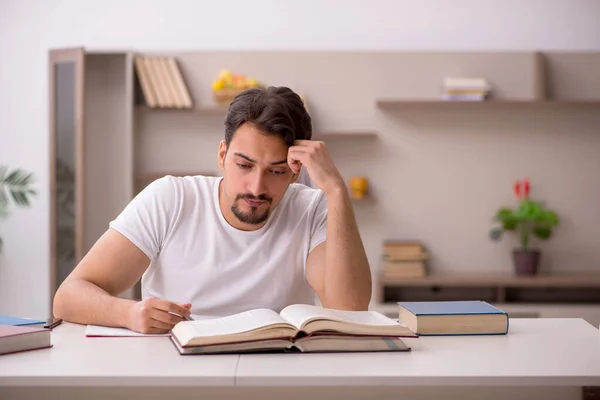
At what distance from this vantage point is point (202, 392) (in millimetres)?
1410

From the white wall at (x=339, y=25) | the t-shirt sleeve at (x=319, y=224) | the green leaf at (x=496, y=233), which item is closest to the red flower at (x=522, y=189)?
the green leaf at (x=496, y=233)

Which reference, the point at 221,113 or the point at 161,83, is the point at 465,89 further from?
the point at 161,83

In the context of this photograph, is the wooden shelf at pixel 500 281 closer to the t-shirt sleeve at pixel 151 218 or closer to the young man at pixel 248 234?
the young man at pixel 248 234

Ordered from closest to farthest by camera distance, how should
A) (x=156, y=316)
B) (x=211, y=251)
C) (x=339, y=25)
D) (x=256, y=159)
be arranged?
(x=156, y=316)
(x=256, y=159)
(x=211, y=251)
(x=339, y=25)

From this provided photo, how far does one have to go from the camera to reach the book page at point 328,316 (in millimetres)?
1546

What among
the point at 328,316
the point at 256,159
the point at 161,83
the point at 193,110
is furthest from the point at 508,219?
the point at 328,316

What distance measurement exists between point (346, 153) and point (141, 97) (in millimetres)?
1272

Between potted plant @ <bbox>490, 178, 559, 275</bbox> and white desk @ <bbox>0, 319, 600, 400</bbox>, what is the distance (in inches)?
119

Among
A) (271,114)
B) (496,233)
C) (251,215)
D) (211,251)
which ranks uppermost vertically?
(271,114)

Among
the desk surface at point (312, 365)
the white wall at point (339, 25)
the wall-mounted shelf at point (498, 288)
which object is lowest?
the wall-mounted shelf at point (498, 288)

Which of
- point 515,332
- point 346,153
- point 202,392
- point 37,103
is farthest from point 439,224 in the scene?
point 202,392

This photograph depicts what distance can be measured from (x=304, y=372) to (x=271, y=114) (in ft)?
3.05

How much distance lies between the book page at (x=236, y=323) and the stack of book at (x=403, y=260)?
2.94m

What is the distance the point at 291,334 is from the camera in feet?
4.97
